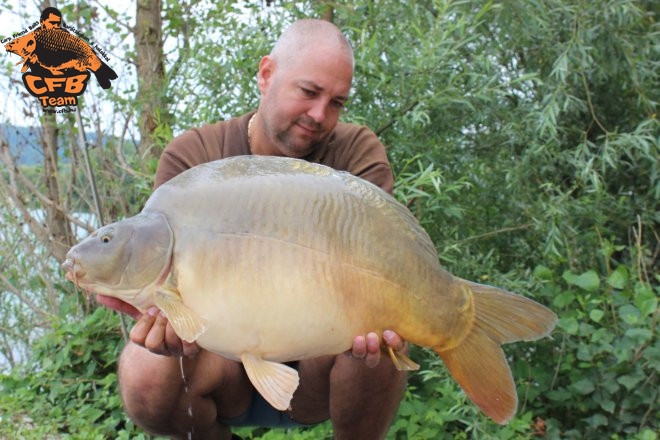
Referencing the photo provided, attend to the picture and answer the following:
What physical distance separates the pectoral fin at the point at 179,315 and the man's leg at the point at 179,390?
46cm

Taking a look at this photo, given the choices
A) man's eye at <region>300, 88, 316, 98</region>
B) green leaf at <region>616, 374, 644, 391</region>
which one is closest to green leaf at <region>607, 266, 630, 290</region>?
green leaf at <region>616, 374, 644, 391</region>

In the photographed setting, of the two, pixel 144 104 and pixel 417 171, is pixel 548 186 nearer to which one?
pixel 417 171

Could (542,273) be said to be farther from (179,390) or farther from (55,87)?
(55,87)

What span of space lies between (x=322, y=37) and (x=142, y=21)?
175cm

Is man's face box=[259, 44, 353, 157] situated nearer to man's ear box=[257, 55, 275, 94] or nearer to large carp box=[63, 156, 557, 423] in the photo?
man's ear box=[257, 55, 275, 94]

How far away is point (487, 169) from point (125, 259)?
5.83 ft

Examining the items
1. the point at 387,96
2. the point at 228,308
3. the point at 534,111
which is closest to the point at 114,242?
the point at 228,308

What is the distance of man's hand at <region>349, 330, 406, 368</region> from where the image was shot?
1555 mm

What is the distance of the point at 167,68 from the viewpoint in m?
Answer: 3.62

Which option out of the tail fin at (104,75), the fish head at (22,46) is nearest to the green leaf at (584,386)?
the tail fin at (104,75)

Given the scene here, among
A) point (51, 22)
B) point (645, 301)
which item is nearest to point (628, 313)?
point (645, 301)

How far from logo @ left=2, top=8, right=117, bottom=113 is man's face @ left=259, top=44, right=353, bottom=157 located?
3.74ft

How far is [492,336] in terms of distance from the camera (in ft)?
5.36

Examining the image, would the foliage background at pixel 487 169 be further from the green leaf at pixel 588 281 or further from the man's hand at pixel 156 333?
the man's hand at pixel 156 333
